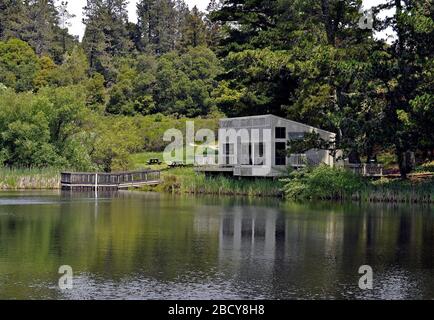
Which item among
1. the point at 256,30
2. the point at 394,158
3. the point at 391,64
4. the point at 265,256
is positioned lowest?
the point at 265,256

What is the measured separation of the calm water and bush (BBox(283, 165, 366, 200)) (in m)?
4.53

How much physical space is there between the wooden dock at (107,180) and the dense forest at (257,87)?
4.37 metres

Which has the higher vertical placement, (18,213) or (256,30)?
(256,30)

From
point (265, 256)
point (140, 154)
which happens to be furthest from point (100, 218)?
point (140, 154)

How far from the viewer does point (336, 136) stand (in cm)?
4666

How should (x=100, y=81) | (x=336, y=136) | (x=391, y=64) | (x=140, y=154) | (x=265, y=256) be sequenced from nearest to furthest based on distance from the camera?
(x=265, y=256) → (x=391, y=64) → (x=336, y=136) → (x=140, y=154) → (x=100, y=81)

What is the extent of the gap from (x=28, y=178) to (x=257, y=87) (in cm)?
1731

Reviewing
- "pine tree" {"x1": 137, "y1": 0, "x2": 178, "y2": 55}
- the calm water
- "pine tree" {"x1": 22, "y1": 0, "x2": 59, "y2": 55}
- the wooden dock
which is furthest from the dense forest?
"pine tree" {"x1": 137, "y1": 0, "x2": 178, "y2": 55}

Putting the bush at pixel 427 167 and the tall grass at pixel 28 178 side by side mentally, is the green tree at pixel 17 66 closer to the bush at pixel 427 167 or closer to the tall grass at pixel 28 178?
the tall grass at pixel 28 178

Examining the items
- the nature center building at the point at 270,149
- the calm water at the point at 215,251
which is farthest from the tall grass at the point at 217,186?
the calm water at the point at 215,251

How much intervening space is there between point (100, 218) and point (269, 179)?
17.9 metres

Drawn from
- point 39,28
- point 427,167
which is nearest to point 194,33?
point 39,28

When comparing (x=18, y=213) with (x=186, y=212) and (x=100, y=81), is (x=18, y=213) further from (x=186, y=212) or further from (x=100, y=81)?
(x=100, y=81)

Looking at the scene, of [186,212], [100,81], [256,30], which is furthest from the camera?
[100,81]
